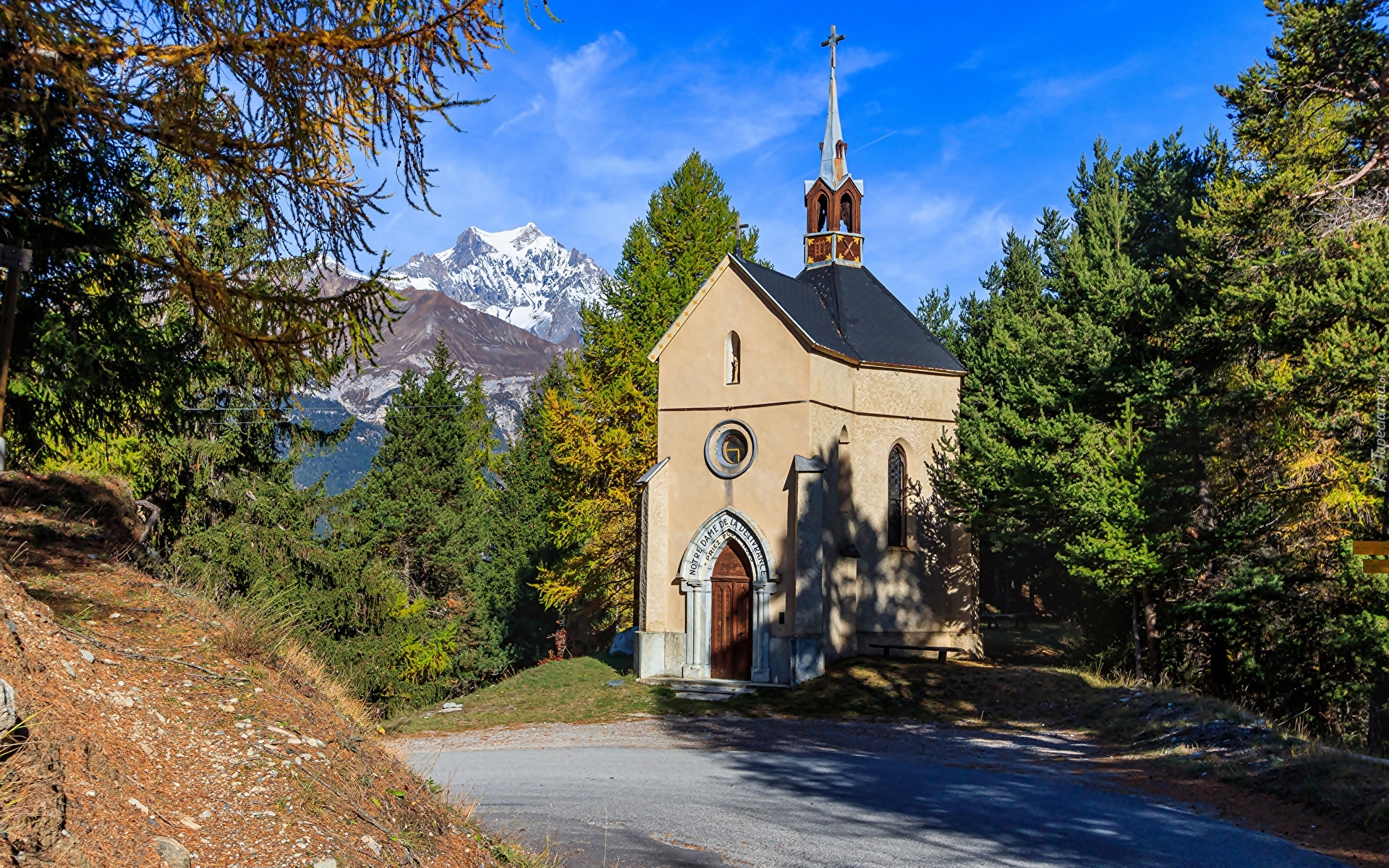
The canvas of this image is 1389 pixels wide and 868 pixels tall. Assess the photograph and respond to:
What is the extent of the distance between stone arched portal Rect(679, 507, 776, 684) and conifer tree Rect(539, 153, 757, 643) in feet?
19.3

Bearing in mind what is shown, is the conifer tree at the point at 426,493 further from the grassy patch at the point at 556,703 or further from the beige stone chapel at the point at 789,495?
the beige stone chapel at the point at 789,495

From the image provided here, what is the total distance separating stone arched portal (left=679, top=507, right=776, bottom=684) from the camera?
22.9 m

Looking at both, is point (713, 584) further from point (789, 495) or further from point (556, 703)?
point (556, 703)

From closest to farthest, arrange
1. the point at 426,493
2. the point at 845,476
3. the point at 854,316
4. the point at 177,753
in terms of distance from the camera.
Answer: the point at 177,753 < the point at 845,476 < the point at 854,316 < the point at 426,493

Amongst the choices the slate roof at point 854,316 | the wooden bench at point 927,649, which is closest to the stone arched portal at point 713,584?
the wooden bench at point 927,649

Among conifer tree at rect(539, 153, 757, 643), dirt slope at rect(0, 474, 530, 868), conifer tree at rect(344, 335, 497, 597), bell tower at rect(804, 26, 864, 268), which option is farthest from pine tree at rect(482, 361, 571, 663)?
dirt slope at rect(0, 474, 530, 868)

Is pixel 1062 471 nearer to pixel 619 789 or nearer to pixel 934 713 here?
pixel 934 713

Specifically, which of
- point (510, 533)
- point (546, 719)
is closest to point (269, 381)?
point (546, 719)

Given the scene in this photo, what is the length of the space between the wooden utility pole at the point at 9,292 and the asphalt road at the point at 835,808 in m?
5.04

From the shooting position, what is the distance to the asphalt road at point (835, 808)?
8586mm

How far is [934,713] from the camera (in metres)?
19.2

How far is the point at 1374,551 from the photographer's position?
10.5 meters

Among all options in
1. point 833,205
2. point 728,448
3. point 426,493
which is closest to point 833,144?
point 833,205

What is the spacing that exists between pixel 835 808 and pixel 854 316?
58.8 ft
